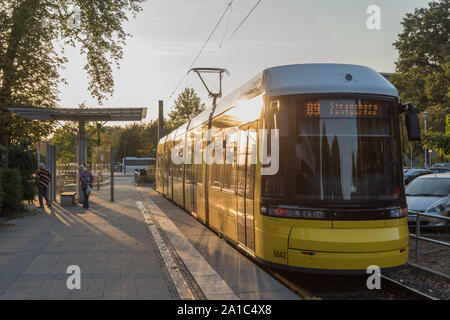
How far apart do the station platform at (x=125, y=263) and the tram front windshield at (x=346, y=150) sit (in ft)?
5.05

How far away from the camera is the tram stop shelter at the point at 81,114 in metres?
17.6

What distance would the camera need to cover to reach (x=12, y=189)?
15.7m

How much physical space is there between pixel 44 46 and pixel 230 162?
48.7ft

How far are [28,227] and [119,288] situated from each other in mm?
7286

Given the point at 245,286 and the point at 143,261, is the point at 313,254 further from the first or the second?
the point at 143,261

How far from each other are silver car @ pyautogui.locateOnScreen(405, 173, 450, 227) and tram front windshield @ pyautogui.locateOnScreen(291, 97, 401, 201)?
5.14 metres

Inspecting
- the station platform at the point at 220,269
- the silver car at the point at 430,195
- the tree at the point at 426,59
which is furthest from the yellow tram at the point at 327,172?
the tree at the point at 426,59

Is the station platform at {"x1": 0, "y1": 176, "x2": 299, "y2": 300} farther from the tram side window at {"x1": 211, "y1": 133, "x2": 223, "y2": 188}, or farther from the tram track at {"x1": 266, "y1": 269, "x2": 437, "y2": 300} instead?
the tram side window at {"x1": 211, "y1": 133, "x2": 223, "y2": 188}

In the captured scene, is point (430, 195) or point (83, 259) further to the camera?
point (430, 195)

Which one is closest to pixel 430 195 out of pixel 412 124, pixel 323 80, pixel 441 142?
pixel 441 142

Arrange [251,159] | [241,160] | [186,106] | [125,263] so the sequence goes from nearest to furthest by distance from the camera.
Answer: [251,159] < [125,263] < [241,160] < [186,106]

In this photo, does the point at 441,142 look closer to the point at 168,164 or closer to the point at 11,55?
the point at 168,164

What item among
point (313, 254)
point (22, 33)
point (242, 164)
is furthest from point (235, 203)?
point (22, 33)
